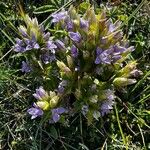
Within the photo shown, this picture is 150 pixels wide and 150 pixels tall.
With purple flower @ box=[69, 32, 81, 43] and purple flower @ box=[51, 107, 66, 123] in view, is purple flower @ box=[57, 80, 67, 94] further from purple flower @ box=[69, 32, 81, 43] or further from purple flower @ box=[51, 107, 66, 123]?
purple flower @ box=[69, 32, 81, 43]

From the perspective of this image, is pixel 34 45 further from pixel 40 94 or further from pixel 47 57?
pixel 40 94

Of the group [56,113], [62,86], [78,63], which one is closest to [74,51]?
[78,63]

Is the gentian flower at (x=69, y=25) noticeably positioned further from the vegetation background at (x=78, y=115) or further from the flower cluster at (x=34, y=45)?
the vegetation background at (x=78, y=115)

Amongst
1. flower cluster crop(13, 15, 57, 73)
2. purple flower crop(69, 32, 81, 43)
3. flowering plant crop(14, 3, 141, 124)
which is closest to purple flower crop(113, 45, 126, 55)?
flowering plant crop(14, 3, 141, 124)

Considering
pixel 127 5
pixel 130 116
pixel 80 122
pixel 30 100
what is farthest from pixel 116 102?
pixel 127 5

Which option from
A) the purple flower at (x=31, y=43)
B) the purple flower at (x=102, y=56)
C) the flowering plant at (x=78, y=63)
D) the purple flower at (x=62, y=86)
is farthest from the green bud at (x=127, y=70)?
the purple flower at (x=31, y=43)
